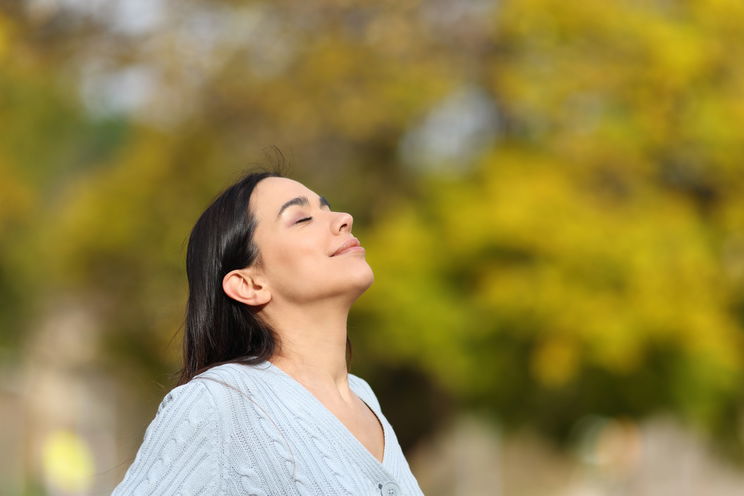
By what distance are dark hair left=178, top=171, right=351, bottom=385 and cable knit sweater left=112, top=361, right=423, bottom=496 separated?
0.16m

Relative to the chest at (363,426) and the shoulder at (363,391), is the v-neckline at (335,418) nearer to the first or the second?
the chest at (363,426)

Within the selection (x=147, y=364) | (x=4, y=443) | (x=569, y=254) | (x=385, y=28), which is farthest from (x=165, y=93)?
(x=4, y=443)

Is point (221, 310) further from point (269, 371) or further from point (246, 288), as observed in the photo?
point (269, 371)

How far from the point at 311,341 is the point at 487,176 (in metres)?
8.30

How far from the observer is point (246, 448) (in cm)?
210

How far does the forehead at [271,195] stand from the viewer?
2385 millimetres

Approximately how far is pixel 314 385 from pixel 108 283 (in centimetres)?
1178

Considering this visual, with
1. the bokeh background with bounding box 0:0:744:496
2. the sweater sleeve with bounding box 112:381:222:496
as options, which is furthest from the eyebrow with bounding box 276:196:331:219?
the bokeh background with bounding box 0:0:744:496

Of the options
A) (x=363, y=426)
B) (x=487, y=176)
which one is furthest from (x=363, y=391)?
(x=487, y=176)

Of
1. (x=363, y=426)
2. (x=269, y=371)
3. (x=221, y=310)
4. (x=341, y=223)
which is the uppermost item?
(x=341, y=223)

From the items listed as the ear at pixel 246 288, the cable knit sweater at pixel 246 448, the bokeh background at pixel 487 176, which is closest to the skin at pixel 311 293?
the ear at pixel 246 288

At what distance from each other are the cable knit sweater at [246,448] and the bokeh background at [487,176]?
6044 millimetres

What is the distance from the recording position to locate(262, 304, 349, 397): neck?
7.55 feet

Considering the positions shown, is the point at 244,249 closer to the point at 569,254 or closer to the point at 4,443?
the point at 569,254
